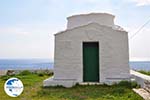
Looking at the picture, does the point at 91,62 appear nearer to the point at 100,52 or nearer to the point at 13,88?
the point at 100,52

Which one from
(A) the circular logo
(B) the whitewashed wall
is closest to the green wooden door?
(B) the whitewashed wall

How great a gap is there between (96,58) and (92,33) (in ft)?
4.26

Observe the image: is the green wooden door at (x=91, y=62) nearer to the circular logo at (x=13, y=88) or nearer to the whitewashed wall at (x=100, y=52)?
the whitewashed wall at (x=100, y=52)

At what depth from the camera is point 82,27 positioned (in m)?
13.5

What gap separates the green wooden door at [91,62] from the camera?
1370cm

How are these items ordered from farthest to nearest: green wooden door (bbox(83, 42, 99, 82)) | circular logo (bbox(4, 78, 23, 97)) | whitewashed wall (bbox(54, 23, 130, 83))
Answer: green wooden door (bbox(83, 42, 99, 82)) → whitewashed wall (bbox(54, 23, 130, 83)) → circular logo (bbox(4, 78, 23, 97))

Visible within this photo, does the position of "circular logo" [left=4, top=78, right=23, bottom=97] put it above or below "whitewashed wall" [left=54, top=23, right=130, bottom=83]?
below

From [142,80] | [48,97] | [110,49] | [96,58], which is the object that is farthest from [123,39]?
[48,97]

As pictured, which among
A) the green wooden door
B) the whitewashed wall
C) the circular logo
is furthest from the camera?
the green wooden door

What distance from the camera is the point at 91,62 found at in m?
13.8

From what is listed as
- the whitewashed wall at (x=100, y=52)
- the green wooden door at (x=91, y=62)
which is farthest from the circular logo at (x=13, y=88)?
the green wooden door at (x=91, y=62)

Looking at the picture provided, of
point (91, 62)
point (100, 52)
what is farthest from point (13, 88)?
point (91, 62)

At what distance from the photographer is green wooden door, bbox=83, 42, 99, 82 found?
13703mm

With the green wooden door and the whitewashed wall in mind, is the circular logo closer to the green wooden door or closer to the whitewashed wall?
the whitewashed wall
